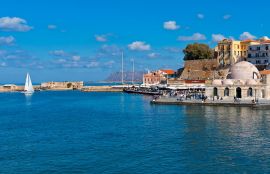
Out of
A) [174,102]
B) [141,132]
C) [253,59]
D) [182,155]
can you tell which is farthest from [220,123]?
[253,59]

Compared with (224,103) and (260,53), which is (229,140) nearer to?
(224,103)

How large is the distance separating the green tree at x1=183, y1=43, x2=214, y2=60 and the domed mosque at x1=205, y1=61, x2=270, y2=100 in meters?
29.0

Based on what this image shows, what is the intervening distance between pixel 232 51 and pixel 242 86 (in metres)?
26.1

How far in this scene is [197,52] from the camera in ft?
274

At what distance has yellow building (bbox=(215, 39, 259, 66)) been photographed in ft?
Answer: 245

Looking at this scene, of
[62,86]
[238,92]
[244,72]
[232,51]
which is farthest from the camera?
[62,86]

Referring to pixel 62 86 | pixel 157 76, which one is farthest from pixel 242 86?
pixel 62 86

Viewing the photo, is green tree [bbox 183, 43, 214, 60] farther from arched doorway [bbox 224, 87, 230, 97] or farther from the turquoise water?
the turquoise water

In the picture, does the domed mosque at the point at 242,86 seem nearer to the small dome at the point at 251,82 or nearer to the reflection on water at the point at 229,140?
the small dome at the point at 251,82

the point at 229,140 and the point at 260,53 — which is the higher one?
the point at 260,53

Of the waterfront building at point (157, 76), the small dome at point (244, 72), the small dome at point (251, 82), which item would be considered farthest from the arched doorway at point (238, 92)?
the waterfront building at point (157, 76)

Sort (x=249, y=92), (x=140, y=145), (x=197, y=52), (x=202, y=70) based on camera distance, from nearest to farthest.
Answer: (x=140, y=145)
(x=249, y=92)
(x=202, y=70)
(x=197, y=52)

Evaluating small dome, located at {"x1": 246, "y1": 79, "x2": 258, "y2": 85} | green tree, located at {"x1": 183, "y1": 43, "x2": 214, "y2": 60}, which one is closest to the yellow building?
green tree, located at {"x1": 183, "y1": 43, "x2": 214, "y2": 60}

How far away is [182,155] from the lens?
21094 mm
